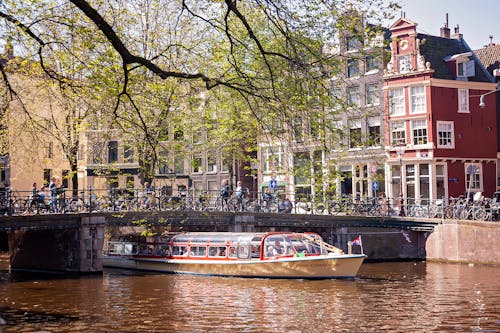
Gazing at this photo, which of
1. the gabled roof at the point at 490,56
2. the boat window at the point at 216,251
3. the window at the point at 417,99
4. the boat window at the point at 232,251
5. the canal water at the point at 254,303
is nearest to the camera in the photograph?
the canal water at the point at 254,303

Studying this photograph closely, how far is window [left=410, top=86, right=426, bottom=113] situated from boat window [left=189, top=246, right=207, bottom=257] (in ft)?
63.5

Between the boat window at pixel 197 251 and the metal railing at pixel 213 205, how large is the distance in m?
1.96

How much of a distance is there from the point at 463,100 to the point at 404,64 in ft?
14.1

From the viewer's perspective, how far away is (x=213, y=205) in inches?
1550

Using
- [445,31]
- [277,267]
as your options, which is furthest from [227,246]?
[445,31]

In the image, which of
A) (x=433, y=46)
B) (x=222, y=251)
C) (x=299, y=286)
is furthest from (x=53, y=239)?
(x=433, y=46)

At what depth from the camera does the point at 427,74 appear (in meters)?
48.4

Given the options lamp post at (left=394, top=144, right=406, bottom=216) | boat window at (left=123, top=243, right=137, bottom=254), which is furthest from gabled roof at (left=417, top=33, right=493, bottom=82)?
boat window at (left=123, top=243, right=137, bottom=254)

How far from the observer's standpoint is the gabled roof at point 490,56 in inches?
2085

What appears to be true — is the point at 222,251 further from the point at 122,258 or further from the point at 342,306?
the point at 342,306

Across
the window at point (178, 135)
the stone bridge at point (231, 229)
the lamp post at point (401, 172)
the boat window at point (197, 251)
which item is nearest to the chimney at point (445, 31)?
the lamp post at point (401, 172)

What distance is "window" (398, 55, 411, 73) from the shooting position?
4951cm

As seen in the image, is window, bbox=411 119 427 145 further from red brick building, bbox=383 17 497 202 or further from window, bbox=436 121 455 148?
window, bbox=436 121 455 148

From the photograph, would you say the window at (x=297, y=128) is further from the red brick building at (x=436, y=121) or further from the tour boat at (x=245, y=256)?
the red brick building at (x=436, y=121)
